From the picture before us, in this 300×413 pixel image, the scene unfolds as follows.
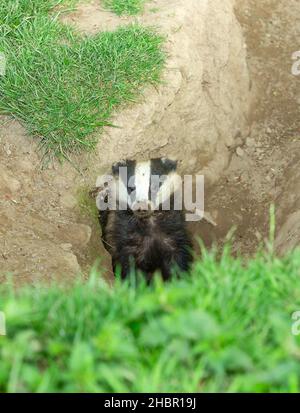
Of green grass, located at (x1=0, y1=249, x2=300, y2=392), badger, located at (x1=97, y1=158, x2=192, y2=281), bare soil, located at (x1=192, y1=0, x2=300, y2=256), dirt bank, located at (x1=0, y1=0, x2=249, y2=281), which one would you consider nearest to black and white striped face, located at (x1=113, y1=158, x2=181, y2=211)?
badger, located at (x1=97, y1=158, x2=192, y2=281)

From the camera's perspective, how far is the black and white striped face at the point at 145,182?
438 cm

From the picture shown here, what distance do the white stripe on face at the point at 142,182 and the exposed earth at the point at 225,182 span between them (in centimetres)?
46

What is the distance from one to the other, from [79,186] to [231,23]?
2.19 m

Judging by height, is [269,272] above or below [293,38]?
below

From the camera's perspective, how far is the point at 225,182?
5586 mm

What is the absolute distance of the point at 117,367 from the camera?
1.88 m

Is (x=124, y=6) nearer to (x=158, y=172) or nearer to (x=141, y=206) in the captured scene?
(x=158, y=172)

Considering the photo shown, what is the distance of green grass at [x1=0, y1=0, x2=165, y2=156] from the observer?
4.55m

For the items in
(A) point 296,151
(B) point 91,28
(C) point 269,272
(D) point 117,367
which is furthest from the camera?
(A) point 296,151

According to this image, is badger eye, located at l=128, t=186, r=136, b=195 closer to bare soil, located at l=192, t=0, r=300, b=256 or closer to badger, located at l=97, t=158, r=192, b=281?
badger, located at l=97, t=158, r=192, b=281

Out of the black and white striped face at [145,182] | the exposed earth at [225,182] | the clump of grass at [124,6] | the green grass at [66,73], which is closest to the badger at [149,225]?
the black and white striped face at [145,182]

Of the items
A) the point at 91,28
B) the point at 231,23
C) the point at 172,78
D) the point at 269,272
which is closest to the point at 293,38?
the point at 231,23

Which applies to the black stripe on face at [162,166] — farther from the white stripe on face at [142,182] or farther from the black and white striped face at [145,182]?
the white stripe on face at [142,182]
